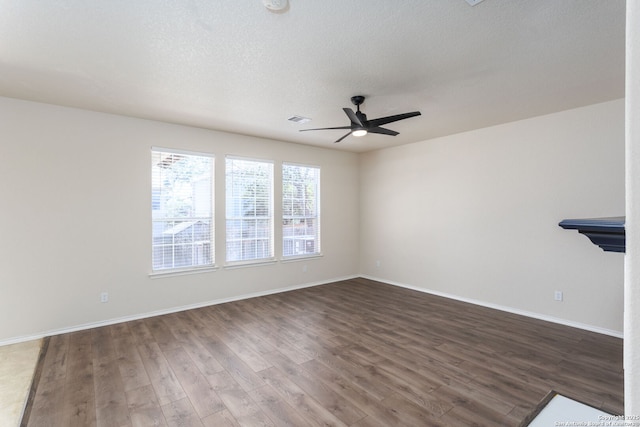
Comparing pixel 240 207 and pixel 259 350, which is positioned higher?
pixel 240 207

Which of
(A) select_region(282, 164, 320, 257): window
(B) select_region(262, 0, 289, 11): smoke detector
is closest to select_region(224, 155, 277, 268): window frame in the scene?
(A) select_region(282, 164, 320, 257): window

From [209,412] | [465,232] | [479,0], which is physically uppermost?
[479,0]

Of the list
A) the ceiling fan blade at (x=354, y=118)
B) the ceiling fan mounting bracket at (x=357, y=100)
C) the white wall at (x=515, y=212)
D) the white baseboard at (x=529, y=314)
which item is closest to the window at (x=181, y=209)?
the ceiling fan mounting bracket at (x=357, y=100)

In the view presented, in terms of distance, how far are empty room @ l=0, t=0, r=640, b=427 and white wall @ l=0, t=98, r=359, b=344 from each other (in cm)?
2

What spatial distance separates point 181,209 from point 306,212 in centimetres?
237

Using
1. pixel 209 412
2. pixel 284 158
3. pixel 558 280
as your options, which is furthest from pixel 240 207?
pixel 558 280

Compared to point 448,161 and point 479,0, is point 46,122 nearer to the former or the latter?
point 479,0

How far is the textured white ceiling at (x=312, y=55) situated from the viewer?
2096mm

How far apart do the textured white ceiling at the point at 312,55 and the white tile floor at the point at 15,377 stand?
2808 mm

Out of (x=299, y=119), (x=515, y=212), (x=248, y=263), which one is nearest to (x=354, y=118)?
(x=299, y=119)

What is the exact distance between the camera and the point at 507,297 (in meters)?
4.60

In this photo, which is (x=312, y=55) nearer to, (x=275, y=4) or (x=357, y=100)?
(x=275, y=4)

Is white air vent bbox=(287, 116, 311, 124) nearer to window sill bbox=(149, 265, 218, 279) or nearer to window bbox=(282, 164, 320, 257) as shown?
window bbox=(282, 164, 320, 257)

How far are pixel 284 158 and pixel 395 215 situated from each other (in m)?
2.48
